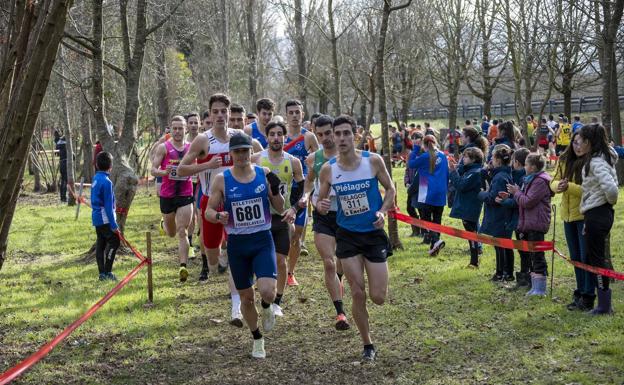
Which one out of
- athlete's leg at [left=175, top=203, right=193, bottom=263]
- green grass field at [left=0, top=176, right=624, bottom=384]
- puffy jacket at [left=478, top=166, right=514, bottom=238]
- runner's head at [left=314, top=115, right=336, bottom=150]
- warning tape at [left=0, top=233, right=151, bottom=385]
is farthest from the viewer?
athlete's leg at [left=175, top=203, right=193, bottom=263]

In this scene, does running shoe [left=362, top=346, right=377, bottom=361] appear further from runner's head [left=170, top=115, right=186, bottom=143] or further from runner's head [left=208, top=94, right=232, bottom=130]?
runner's head [left=170, top=115, right=186, bottom=143]

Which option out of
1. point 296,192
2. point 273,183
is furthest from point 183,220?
point 273,183

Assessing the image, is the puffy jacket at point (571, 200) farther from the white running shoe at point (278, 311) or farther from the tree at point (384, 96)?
the tree at point (384, 96)

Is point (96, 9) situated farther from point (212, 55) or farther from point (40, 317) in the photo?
point (212, 55)

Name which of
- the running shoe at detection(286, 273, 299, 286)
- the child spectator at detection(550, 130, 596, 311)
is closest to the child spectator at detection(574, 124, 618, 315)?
the child spectator at detection(550, 130, 596, 311)

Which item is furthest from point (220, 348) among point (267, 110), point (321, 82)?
point (321, 82)

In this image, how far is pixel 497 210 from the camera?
31.2 ft

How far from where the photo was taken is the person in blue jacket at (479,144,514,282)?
30.5ft

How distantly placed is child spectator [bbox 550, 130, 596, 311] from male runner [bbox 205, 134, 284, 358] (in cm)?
319

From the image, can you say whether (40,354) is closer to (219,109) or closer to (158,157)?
(219,109)

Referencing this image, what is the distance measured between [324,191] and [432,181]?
17.6ft

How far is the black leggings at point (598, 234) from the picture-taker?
24.0ft

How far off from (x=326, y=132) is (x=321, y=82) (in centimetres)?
3678

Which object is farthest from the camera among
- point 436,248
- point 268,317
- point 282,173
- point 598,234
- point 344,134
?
point 436,248
